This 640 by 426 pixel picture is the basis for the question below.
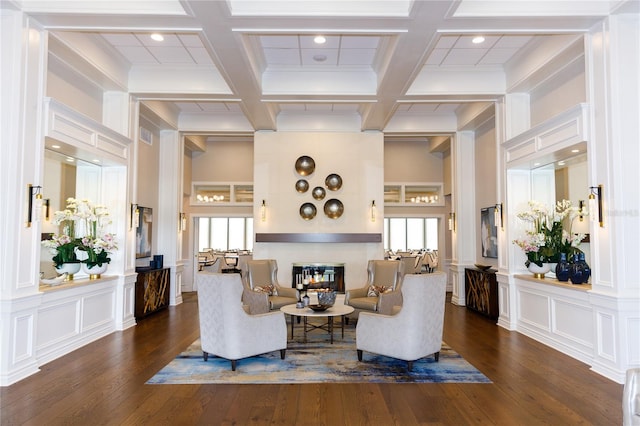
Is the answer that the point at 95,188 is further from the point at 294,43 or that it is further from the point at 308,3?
the point at 308,3

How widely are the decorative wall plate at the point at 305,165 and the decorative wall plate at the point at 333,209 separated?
0.75 metres

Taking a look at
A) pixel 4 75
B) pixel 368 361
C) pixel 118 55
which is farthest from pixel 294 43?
pixel 368 361

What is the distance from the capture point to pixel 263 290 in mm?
6281

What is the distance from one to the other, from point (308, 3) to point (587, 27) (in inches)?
115

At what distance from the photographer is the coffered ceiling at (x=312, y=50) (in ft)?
13.4

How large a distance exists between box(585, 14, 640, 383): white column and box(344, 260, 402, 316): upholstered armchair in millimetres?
2393

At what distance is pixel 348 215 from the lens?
Result: 8164mm

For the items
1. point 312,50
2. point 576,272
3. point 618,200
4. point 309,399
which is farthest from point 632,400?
point 312,50

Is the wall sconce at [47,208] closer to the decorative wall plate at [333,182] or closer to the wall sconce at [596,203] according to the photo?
the decorative wall plate at [333,182]

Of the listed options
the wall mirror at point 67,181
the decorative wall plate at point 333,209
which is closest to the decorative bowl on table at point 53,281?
the wall mirror at point 67,181

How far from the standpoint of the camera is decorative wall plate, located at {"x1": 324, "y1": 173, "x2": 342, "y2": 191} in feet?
26.6

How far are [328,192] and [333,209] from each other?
1.21 ft

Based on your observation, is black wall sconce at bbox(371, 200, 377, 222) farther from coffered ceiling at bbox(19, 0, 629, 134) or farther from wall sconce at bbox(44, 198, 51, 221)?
wall sconce at bbox(44, 198, 51, 221)

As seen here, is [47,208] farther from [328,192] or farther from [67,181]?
[328,192]
